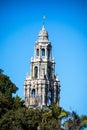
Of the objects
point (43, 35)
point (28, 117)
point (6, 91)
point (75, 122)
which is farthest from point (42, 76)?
point (75, 122)

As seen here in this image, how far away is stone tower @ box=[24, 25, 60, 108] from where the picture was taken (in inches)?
5591

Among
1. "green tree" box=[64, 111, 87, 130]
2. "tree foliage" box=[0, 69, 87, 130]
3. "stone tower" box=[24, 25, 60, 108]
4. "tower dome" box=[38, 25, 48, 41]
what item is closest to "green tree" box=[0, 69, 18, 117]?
"tree foliage" box=[0, 69, 87, 130]

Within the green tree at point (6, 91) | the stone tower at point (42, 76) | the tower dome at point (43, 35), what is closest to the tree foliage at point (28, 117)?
the green tree at point (6, 91)

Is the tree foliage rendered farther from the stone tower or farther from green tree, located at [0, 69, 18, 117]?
the stone tower

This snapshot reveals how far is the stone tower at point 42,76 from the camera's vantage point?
14200 cm

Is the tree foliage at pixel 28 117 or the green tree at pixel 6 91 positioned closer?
the tree foliage at pixel 28 117

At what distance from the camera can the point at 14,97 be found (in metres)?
91.7

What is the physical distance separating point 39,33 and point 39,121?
6111 centimetres

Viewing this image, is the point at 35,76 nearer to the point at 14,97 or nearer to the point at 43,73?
the point at 43,73

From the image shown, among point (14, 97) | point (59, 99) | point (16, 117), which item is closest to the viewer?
point (16, 117)

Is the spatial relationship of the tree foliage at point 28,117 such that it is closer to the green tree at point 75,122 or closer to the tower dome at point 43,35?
the green tree at point 75,122

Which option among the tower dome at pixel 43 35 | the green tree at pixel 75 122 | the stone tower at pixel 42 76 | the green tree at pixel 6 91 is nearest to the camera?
the green tree at pixel 75 122

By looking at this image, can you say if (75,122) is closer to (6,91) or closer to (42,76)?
(6,91)

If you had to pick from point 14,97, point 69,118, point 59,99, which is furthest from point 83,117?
point 59,99
